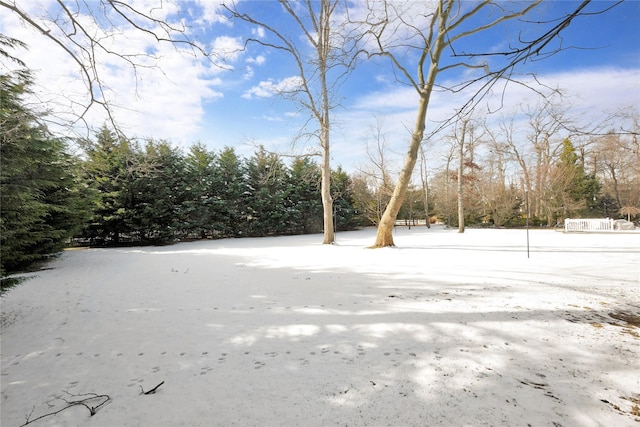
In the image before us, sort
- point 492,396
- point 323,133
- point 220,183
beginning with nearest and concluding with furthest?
point 492,396 → point 323,133 → point 220,183

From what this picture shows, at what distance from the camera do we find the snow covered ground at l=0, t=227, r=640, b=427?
1.63 metres

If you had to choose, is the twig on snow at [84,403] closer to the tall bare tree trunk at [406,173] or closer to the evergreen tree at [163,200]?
the tall bare tree trunk at [406,173]

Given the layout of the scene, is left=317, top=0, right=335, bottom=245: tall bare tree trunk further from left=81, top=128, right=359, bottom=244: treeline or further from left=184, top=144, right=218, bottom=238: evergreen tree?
left=184, top=144, right=218, bottom=238: evergreen tree

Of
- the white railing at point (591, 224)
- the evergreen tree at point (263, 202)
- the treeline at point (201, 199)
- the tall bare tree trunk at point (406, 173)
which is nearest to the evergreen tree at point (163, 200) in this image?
the treeline at point (201, 199)

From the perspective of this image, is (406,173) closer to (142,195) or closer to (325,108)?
(325,108)

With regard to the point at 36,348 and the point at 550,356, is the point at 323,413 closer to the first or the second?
the point at 550,356

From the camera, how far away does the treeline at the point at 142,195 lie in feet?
13.8

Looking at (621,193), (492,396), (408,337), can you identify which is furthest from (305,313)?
(621,193)

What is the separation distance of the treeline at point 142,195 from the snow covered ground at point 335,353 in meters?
2.43

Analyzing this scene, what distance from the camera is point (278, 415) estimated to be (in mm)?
1605

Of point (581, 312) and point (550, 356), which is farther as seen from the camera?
point (581, 312)

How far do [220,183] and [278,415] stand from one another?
17.7 metres

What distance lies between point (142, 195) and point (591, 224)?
81.2ft

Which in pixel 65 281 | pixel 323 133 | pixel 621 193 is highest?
pixel 323 133
